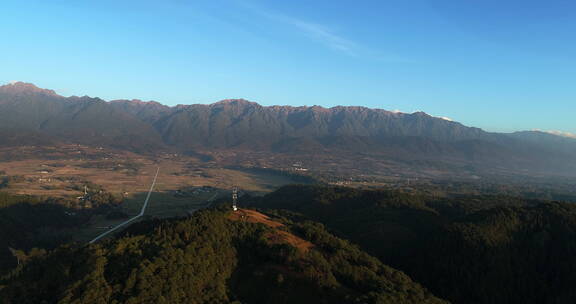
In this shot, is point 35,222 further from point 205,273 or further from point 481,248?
point 481,248

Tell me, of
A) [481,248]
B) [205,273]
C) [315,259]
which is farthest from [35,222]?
[481,248]

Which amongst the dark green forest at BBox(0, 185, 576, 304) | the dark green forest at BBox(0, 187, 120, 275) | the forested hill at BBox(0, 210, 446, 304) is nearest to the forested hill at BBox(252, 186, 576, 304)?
the dark green forest at BBox(0, 185, 576, 304)

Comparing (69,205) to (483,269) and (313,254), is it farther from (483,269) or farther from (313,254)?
(483,269)

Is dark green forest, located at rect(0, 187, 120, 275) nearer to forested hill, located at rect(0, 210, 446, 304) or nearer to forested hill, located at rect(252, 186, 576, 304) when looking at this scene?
forested hill, located at rect(0, 210, 446, 304)

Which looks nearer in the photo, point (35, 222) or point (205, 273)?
point (205, 273)

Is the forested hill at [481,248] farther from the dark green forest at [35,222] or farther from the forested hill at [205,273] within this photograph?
the dark green forest at [35,222]

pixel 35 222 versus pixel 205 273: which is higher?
pixel 205 273

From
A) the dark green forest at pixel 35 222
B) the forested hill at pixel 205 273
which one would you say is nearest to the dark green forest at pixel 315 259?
the forested hill at pixel 205 273
